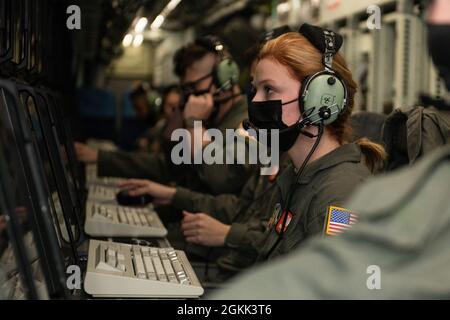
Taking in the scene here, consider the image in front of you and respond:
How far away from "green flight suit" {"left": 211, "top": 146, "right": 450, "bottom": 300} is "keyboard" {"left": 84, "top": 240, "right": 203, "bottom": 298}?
28.7 inches

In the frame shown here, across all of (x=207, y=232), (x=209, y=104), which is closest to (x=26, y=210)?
(x=207, y=232)

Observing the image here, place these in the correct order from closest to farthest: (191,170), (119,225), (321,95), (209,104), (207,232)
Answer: (321,95) < (119,225) < (207,232) < (209,104) < (191,170)

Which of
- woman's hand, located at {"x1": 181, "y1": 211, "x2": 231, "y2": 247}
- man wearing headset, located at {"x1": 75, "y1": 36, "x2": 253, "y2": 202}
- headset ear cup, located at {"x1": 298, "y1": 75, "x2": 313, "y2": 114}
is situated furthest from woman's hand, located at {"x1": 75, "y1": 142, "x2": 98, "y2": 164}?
headset ear cup, located at {"x1": 298, "y1": 75, "x2": 313, "y2": 114}

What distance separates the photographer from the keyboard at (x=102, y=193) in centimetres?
303

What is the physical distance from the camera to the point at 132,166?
4074 millimetres

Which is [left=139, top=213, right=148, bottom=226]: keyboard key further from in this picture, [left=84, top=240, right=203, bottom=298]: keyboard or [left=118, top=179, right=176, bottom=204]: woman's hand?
[left=84, top=240, right=203, bottom=298]: keyboard

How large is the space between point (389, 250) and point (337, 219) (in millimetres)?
869

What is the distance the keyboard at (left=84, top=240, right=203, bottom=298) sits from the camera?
145cm

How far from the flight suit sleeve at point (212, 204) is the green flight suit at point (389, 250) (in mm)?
2097

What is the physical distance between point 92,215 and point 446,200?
5.83 feet

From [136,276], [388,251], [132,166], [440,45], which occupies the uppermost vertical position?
[440,45]

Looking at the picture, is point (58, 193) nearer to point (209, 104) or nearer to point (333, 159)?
point (333, 159)

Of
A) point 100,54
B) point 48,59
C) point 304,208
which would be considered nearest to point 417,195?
point 304,208

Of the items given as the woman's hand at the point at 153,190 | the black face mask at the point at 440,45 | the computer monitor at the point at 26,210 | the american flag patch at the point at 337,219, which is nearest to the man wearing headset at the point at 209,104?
the woman's hand at the point at 153,190
